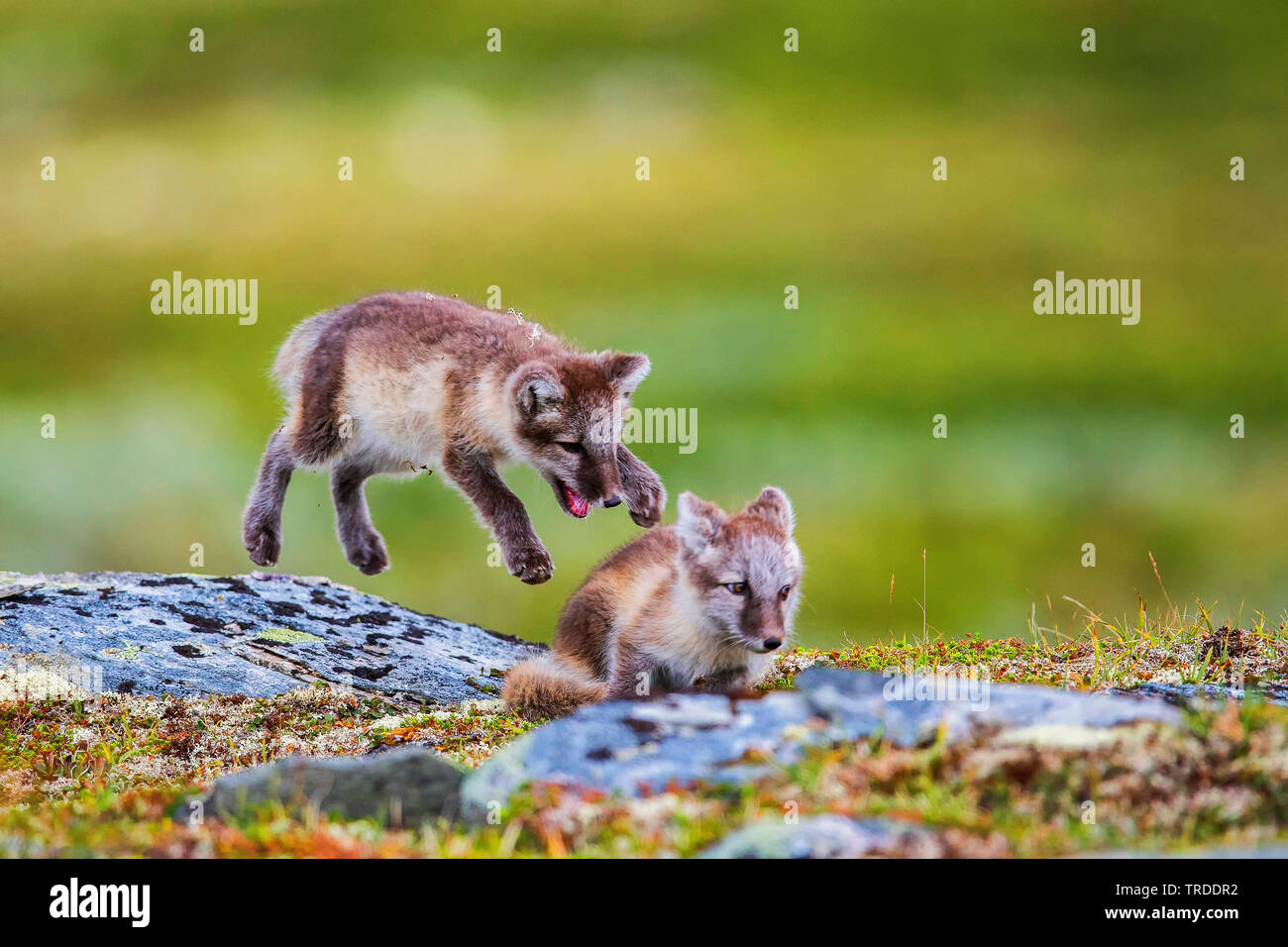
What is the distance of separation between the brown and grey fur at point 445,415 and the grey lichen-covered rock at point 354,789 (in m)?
2.79

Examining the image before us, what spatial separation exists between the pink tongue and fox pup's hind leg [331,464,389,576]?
286 cm

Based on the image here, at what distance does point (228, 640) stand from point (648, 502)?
3759mm

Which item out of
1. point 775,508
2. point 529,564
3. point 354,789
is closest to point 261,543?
point 529,564

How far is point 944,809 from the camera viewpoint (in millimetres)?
5367

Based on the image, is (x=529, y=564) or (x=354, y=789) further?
(x=529, y=564)

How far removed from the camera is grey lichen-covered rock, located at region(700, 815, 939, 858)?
505cm

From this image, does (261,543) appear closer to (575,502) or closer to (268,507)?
(268,507)

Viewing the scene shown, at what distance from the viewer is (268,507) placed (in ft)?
35.3

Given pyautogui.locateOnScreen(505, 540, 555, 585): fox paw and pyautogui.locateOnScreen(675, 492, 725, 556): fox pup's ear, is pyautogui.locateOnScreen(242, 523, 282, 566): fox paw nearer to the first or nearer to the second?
pyautogui.locateOnScreen(505, 540, 555, 585): fox paw

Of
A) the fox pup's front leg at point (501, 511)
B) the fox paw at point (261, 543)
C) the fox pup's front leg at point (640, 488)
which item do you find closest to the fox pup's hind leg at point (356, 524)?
the fox paw at point (261, 543)

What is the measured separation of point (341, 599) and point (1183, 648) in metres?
7.06

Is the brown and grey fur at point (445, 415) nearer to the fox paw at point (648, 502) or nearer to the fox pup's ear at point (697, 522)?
the fox paw at point (648, 502)

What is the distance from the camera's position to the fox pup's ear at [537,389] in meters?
8.78
